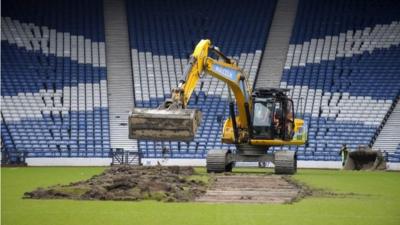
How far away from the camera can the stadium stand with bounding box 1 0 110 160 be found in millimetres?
40375

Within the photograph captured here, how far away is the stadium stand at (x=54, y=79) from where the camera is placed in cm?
4038

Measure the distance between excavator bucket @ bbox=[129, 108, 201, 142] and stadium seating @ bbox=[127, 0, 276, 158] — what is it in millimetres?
20831

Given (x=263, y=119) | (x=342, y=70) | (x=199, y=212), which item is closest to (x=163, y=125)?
(x=199, y=212)

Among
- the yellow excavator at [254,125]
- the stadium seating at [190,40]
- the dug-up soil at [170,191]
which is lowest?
the dug-up soil at [170,191]

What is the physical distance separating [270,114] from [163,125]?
10134mm

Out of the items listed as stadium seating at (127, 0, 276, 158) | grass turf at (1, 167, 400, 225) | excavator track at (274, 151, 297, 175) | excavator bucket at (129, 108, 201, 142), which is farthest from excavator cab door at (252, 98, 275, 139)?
stadium seating at (127, 0, 276, 158)

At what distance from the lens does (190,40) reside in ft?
150

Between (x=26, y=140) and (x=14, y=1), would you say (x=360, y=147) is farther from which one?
(x=14, y=1)

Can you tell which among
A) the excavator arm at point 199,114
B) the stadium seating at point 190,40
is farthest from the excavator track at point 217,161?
the stadium seating at point 190,40

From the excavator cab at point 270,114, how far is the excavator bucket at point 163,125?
32.0 feet

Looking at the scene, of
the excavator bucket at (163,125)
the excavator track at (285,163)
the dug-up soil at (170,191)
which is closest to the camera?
the dug-up soil at (170,191)

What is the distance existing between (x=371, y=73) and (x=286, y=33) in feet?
18.5

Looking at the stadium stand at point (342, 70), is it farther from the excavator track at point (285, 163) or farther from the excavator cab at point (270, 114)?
the excavator track at point (285, 163)

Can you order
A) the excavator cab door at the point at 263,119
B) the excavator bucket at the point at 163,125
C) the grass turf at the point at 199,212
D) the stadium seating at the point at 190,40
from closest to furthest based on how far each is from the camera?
the grass turf at the point at 199,212
the excavator bucket at the point at 163,125
the excavator cab door at the point at 263,119
the stadium seating at the point at 190,40
